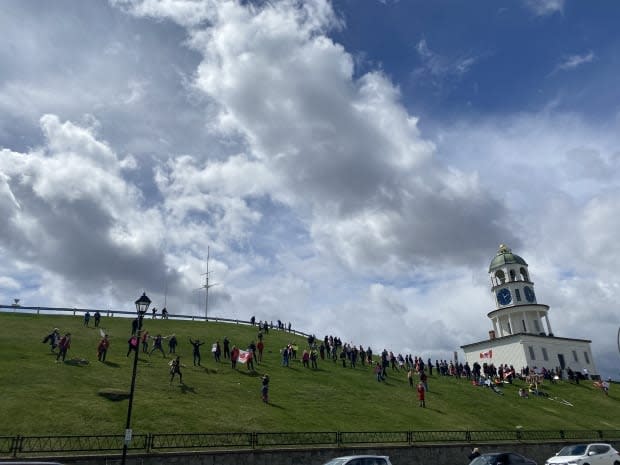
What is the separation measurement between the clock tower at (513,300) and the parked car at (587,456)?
5628cm

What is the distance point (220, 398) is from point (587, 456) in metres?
19.0

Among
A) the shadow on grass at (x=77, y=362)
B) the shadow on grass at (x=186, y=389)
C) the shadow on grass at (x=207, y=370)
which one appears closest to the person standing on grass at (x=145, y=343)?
the shadow on grass at (x=207, y=370)

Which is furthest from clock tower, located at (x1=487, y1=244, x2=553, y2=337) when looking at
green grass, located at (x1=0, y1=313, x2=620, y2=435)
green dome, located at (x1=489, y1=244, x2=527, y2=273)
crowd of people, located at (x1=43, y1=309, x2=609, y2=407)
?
green grass, located at (x1=0, y1=313, x2=620, y2=435)

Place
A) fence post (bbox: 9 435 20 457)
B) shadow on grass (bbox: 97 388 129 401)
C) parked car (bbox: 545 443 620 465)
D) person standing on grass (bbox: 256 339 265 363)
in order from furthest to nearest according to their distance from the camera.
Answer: person standing on grass (bbox: 256 339 265 363) → shadow on grass (bbox: 97 388 129 401) → parked car (bbox: 545 443 620 465) → fence post (bbox: 9 435 20 457)

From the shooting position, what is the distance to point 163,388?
93.4ft

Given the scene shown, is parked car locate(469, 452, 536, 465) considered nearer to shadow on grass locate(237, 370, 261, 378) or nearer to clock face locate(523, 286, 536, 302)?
shadow on grass locate(237, 370, 261, 378)

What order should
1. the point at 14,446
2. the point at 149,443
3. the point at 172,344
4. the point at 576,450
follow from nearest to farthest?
the point at 14,446 < the point at 149,443 < the point at 576,450 < the point at 172,344

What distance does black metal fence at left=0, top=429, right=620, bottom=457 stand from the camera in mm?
18812

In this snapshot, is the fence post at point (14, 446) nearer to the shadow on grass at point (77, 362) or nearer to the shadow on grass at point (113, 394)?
the shadow on grass at point (113, 394)

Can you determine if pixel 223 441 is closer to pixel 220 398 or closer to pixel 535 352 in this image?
pixel 220 398

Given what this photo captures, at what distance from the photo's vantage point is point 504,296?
80812mm

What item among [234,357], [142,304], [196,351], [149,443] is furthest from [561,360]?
[142,304]

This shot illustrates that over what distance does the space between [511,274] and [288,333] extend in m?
42.6

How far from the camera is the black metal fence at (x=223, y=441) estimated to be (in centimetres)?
1881
